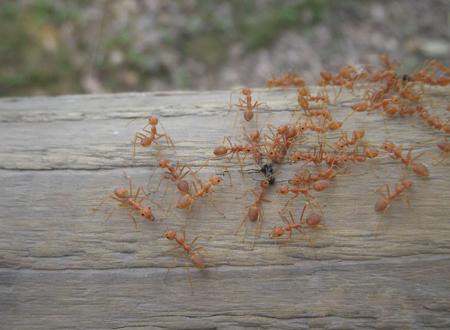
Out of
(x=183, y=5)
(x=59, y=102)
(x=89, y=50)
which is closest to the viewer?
(x=59, y=102)

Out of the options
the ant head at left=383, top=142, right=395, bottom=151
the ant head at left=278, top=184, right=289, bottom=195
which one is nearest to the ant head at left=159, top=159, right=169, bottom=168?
the ant head at left=278, top=184, right=289, bottom=195

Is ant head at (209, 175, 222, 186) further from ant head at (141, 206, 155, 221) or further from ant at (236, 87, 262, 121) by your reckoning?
ant at (236, 87, 262, 121)

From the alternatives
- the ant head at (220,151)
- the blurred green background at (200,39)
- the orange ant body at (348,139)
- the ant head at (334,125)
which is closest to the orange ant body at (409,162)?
the orange ant body at (348,139)

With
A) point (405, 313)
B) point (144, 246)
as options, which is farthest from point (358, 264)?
point (144, 246)

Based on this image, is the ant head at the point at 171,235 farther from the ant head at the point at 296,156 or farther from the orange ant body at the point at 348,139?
the orange ant body at the point at 348,139

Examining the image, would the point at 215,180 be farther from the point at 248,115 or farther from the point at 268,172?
the point at 248,115

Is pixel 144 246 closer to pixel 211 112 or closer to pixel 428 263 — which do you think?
pixel 211 112

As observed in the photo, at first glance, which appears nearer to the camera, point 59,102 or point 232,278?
point 232,278
